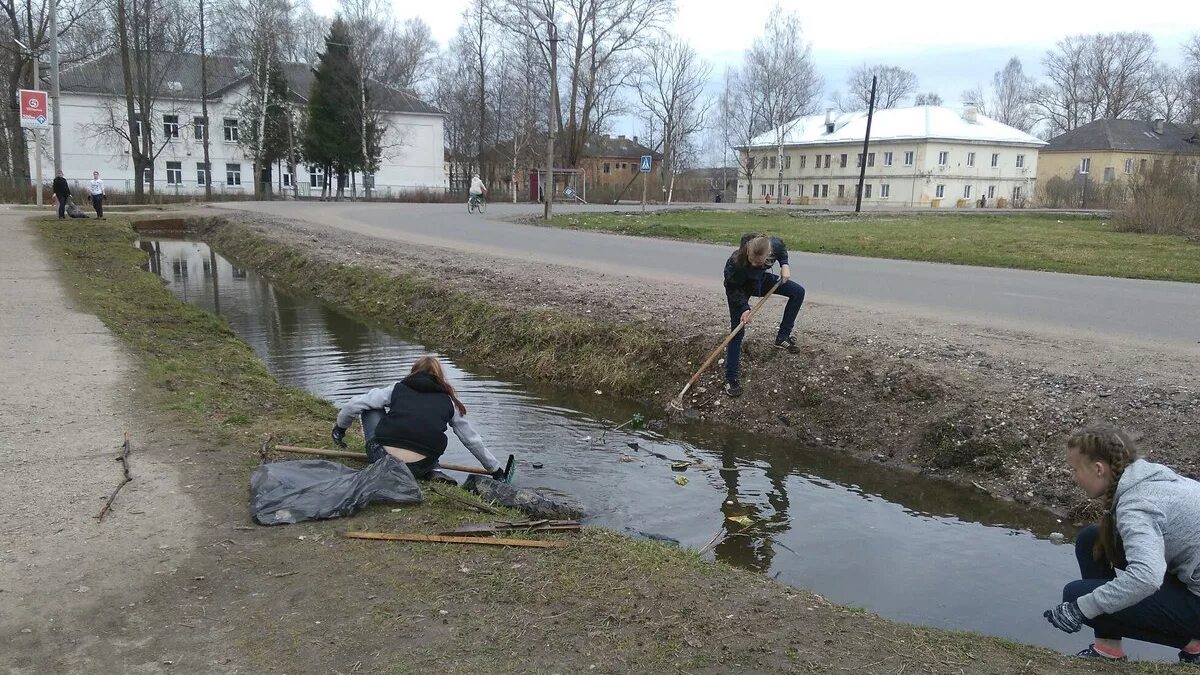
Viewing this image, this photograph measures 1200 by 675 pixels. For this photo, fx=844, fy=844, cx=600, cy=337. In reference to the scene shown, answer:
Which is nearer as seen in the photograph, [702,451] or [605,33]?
[702,451]

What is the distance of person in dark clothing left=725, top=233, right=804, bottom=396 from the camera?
28.3 feet

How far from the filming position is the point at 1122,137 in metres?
75.6

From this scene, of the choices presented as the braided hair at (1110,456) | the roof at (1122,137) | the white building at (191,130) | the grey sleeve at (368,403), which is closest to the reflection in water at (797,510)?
the braided hair at (1110,456)

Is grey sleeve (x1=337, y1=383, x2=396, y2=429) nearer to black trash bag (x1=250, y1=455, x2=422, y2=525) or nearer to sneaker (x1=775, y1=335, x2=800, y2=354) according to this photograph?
black trash bag (x1=250, y1=455, x2=422, y2=525)

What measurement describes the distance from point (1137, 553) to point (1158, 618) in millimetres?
467

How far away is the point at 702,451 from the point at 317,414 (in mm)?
3736

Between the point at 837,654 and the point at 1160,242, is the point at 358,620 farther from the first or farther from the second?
the point at 1160,242

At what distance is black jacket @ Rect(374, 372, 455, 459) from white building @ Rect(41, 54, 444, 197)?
2058 inches

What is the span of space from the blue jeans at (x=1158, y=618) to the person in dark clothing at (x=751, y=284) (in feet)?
16.4

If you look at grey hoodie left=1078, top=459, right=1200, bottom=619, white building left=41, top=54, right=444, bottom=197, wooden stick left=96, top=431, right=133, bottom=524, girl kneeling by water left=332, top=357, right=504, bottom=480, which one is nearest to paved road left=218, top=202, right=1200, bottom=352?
grey hoodie left=1078, top=459, right=1200, bottom=619

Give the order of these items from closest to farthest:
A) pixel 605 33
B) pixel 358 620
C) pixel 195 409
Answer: pixel 358 620, pixel 195 409, pixel 605 33

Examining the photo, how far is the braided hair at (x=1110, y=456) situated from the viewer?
3.73 metres

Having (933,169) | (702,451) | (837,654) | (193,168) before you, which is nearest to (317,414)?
(702,451)

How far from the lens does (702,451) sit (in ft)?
27.0
